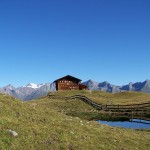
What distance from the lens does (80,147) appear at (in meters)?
25.9

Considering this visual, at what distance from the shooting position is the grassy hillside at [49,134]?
24969 millimetres

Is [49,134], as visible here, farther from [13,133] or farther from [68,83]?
[68,83]

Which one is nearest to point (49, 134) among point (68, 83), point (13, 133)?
point (13, 133)

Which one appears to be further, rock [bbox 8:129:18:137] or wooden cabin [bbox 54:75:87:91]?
wooden cabin [bbox 54:75:87:91]

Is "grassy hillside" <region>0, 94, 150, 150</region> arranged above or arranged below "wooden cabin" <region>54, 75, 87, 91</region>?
below

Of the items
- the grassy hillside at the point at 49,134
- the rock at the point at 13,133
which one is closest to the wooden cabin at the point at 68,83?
the grassy hillside at the point at 49,134

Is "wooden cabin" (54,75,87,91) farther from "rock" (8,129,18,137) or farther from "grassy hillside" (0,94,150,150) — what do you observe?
"rock" (8,129,18,137)

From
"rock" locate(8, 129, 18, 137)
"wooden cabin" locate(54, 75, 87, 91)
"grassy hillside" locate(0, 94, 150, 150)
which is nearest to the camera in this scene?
"grassy hillside" locate(0, 94, 150, 150)

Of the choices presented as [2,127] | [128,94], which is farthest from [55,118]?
[128,94]

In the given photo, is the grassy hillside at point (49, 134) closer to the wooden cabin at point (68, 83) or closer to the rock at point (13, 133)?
the rock at point (13, 133)

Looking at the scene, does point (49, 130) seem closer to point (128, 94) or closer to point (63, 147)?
point (63, 147)

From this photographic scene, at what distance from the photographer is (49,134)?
26859 mm

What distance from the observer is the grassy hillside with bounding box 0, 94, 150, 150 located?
983 inches

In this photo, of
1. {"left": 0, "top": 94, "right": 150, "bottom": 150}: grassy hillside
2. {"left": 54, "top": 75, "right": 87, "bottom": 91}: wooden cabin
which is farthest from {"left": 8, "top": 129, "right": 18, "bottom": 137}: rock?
{"left": 54, "top": 75, "right": 87, "bottom": 91}: wooden cabin
